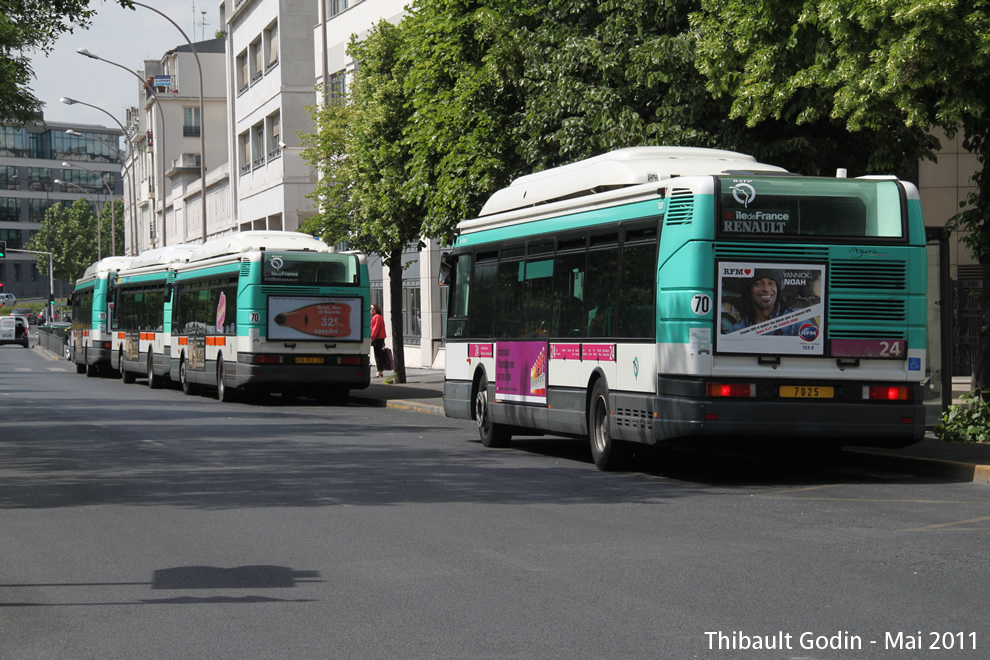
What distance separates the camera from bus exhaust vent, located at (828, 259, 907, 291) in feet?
42.7

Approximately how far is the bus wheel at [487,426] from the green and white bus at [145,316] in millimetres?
17552

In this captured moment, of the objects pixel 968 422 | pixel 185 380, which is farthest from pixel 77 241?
pixel 968 422

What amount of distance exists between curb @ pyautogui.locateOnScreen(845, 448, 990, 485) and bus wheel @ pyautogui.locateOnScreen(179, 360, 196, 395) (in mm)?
20530

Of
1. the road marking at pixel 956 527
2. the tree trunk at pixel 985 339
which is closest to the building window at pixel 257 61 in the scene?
the tree trunk at pixel 985 339

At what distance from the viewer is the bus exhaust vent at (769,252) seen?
42.0ft

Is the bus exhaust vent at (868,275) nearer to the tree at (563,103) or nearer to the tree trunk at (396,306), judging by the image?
the tree at (563,103)

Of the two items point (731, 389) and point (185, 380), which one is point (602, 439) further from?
point (185, 380)

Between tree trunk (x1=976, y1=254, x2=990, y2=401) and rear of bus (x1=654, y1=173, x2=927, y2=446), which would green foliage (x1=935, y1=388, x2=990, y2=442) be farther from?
rear of bus (x1=654, y1=173, x2=927, y2=446)

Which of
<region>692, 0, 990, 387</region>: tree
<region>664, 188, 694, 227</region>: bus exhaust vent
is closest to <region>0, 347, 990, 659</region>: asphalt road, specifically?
<region>664, 188, 694, 227</region>: bus exhaust vent

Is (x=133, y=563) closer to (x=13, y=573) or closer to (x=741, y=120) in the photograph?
(x=13, y=573)

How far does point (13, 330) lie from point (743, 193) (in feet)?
269

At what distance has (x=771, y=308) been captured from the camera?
12938 millimetres

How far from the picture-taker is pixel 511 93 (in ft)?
71.3

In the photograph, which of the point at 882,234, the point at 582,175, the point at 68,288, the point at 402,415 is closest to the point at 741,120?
the point at 582,175
